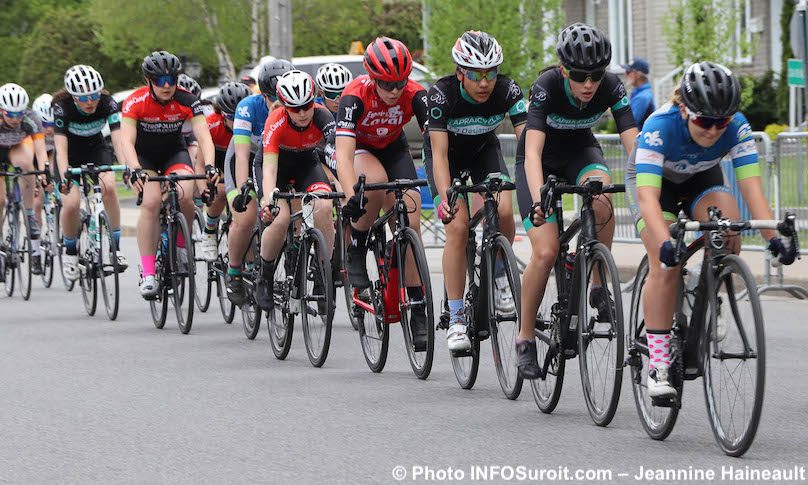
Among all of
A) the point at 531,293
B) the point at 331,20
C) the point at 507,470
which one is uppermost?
the point at 331,20

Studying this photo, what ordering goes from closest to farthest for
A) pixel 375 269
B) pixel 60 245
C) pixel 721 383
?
pixel 721 383
pixel 375 269
pixel 60 245

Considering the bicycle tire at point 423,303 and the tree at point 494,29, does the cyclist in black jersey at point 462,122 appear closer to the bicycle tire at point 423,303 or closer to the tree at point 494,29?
the bicycle tire at point 423,303

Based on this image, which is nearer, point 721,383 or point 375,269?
point 721,383

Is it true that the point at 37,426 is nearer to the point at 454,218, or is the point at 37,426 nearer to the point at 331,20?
the point at 454,218

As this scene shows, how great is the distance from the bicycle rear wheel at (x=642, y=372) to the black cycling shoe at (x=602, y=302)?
6.1 inches

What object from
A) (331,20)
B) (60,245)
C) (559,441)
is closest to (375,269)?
(559,441)

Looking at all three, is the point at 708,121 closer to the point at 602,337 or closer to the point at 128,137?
the point at 602,337

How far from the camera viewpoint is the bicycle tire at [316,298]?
31.3 ft

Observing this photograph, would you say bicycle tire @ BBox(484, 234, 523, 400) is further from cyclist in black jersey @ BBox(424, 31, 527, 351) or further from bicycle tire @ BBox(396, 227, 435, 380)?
bicycle tire @ BBox(396, 227, 435, 380)

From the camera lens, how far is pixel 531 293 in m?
7.82

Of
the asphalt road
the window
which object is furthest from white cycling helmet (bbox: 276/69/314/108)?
the window

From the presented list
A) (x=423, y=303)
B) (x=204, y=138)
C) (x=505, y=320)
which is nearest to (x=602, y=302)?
(x=505, y=320)

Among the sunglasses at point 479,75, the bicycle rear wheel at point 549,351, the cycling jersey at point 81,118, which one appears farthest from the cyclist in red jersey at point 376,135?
the cycling jersey at point 81,118

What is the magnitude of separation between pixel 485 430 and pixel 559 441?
48 cm
